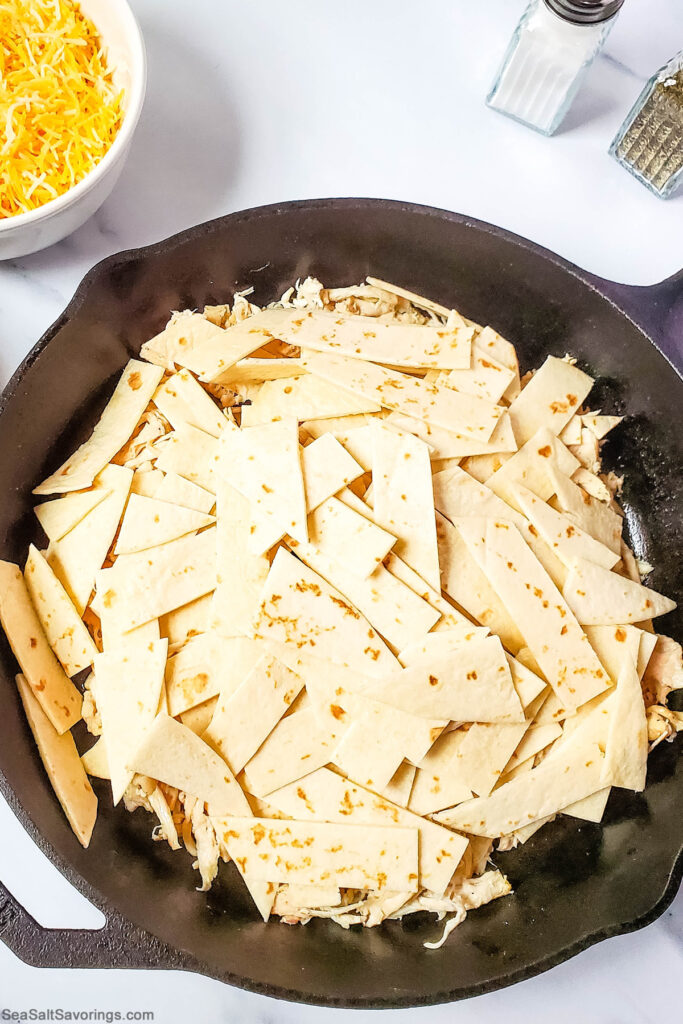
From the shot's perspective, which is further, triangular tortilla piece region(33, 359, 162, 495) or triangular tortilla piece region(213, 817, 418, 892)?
triangular tortilla piece region(33, 359, 162, 495)

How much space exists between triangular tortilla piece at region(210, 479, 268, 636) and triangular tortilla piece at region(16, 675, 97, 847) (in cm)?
29

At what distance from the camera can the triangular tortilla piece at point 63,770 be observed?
3.81 feet

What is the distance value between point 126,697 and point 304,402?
19.7 inches

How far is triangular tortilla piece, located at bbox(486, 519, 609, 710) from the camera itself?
1157mm

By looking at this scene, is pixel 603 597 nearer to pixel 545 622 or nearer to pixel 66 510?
pixel 545 622

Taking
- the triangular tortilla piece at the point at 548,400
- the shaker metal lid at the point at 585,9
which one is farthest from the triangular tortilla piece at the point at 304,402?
Result: the shaker metal lid at the point at 585,9

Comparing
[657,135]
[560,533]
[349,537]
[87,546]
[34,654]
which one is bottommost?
[34,654]

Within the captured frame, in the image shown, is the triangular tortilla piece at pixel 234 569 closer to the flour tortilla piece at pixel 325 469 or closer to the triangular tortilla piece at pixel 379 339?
the flour tortilla piece at pixel 325 469

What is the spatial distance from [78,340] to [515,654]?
0.80 metres

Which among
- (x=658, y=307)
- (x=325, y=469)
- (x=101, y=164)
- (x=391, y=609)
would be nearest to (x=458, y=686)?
(x=391, y=609)

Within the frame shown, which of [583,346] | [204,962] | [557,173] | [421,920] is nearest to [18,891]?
[204,962]

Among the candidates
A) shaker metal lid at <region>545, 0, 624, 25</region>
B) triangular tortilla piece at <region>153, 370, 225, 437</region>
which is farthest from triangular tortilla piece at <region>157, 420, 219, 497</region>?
shaker metal lid at <region>545, 0, 624, 25</region>

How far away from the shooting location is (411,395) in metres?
1.23

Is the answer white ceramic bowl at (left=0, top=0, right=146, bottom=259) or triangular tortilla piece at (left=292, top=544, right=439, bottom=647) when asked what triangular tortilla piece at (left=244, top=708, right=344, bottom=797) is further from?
white ceramic bowl at (left=0, top=0, right=146, bottom=259)
